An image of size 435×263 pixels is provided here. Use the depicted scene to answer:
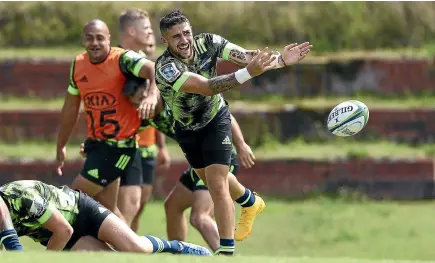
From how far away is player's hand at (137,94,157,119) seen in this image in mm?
10805

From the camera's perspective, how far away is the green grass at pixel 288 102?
1565cm

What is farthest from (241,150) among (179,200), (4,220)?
(4,220)

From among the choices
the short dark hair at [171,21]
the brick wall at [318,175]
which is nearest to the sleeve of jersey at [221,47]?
the short dark hair at [171,21]

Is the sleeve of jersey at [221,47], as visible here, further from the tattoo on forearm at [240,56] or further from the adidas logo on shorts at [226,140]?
the adidas logo on shorts at [226,140]

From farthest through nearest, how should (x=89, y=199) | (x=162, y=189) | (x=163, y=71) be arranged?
1. (x=162, y=189)
2. (x=89, y=199)
3. (x=163, y=71)

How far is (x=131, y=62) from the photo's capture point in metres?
11.1

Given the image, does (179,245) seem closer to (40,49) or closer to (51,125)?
(51,125)

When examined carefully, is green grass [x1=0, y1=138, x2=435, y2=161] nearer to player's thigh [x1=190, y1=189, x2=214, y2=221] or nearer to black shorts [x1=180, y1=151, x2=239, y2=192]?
black shorts [x1=180, y1=151, x2=239, y2=192]

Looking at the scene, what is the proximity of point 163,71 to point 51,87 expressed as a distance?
23.0 feet

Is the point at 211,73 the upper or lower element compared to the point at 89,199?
upper

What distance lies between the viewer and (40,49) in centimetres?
1730

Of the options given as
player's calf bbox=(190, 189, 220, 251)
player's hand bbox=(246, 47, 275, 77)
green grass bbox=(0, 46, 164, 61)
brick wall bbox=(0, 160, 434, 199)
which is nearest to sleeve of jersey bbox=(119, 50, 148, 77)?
player's calf bbox=(190, 189, 220, 251)

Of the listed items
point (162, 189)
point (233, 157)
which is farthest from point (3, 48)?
point (233, 157)

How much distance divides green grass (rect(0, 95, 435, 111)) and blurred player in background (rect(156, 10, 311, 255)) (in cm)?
574
